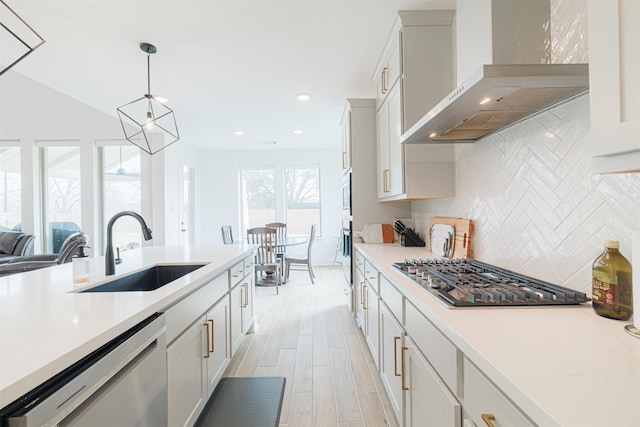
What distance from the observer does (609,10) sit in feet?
2.21

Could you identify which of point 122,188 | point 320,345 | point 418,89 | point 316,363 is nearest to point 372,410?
point 316,363

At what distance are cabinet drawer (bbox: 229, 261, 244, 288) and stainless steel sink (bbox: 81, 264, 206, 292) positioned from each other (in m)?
0.28

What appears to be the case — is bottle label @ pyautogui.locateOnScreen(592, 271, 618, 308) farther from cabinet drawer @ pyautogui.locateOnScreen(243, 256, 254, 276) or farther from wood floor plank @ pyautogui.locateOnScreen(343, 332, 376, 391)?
cabinet drawer @ pyautogui.locateOnScreen(243, 256, 254, 276)

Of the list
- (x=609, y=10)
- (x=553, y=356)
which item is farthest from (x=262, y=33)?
(x=553, y=356)

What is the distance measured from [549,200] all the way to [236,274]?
203 cm

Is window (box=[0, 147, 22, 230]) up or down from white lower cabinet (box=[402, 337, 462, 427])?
up

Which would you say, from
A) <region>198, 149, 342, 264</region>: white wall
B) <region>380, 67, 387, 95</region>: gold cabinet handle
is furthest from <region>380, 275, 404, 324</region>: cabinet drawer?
<region>198, 149, 342, 264</region>: white wall

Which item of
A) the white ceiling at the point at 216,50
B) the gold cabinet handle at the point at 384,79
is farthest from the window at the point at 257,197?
the gold cabinet handle at the point at 384,79

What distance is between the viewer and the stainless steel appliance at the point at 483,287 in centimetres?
102

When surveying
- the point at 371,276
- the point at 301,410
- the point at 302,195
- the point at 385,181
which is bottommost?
the point at 301,410

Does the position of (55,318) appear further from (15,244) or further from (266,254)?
(15,244)

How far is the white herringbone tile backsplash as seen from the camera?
1029 mm

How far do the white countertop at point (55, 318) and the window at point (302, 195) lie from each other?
492 cm

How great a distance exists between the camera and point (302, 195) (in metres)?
6.65
